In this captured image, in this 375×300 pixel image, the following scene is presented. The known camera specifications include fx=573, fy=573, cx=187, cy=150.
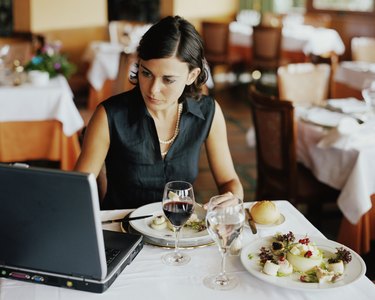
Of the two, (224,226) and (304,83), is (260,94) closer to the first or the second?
(304,83)

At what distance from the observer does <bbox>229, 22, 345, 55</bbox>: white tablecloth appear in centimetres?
732

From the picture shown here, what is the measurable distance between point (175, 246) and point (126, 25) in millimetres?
6219

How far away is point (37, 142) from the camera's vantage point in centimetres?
427

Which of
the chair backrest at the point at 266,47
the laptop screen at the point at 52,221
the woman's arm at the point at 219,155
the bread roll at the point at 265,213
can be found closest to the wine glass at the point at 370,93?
the woman's arm at the point at 219,155

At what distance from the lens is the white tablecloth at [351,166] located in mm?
2770

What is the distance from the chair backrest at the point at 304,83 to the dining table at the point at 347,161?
66 cm

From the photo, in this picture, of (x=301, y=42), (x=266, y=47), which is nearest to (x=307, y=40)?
(x=301, y=42)

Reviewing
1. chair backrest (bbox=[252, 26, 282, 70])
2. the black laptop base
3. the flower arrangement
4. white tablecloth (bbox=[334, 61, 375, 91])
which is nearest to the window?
chair backrest (bbox=[252, 26, 282, 70])

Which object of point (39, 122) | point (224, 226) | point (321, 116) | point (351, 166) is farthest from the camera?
point (39, 122)

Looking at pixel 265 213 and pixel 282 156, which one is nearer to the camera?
pixel 265 213

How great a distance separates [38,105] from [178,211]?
2.87 metres

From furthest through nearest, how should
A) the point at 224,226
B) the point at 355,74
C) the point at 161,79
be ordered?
1. the point at 355,74
2. the point at 161,79
3. the point at 224,226

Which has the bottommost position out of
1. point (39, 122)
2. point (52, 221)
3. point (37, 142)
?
point (37, 142)

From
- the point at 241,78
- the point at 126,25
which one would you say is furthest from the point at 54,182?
the point at 241,78
